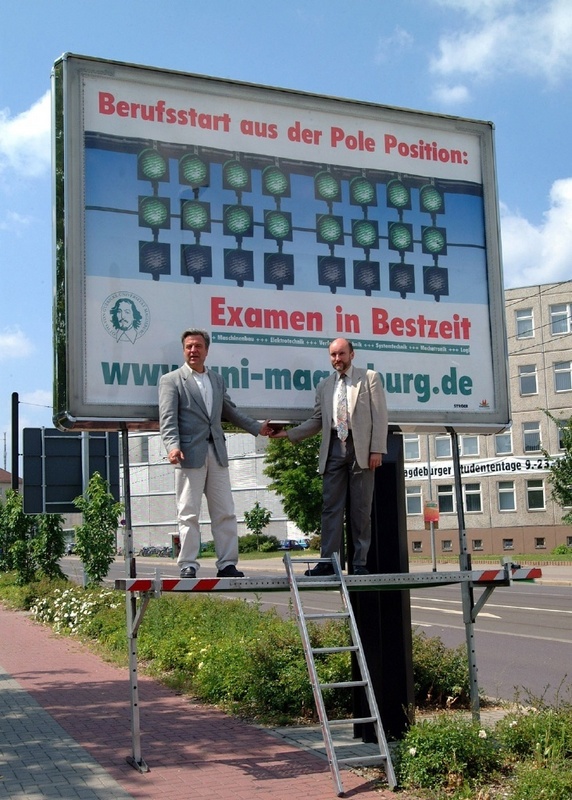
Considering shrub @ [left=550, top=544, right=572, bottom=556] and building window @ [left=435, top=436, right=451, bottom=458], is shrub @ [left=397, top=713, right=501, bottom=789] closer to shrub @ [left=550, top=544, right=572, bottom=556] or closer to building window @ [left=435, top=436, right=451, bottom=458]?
shrub @ [left=550, top=544, right=572, bottom=556]

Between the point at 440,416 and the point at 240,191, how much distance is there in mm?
2679

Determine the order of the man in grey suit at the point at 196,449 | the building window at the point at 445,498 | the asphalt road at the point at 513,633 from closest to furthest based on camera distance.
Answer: the man in grey suit at the point at 196,449 < the asphalt road at the point at 513,633 < the building window at the point at 445,498

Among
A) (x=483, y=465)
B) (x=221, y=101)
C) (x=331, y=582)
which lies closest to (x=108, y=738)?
(x=331, y=582)

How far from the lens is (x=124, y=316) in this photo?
755 centimetres

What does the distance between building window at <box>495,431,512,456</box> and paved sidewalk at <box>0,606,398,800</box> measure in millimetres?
46643

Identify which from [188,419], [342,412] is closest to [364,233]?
[342,412]

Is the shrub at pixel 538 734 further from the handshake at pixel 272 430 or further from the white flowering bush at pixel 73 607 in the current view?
the white flowering bush at pixel 73 607

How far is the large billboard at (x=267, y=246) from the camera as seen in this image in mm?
7512

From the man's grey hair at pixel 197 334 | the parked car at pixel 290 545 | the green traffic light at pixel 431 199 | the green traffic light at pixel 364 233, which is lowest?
the parked car at pixel 290 545

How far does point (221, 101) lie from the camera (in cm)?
816

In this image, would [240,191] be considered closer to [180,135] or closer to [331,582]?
[180,135]

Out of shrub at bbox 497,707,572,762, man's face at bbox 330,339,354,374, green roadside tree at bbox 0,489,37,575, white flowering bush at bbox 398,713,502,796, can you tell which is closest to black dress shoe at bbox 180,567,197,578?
white flowering bush at bbox 398,713,502,796

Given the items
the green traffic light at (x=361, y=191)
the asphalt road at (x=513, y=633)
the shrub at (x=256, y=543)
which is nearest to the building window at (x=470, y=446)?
the shrub at (x=256, y=543)

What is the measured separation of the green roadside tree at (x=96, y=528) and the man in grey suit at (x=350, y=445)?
14.1 m
